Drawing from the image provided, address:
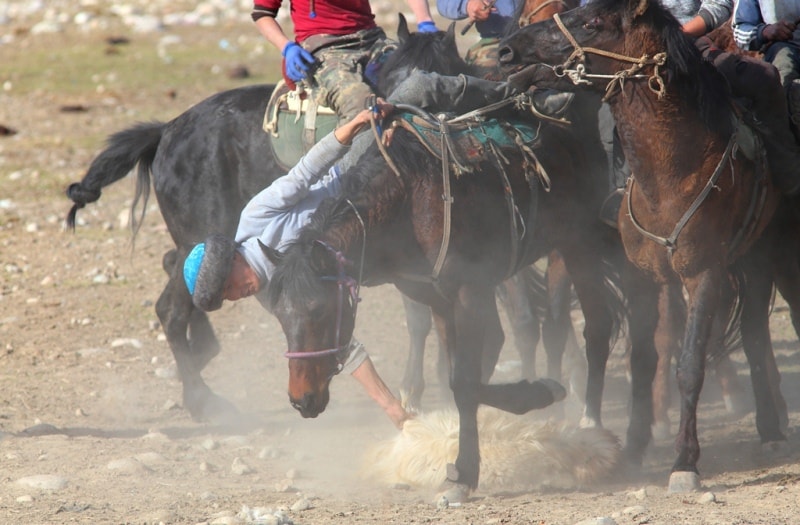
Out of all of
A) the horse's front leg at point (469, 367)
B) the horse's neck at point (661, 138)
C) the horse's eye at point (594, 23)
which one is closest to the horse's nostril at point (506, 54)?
the horse's eye at point (594, 23)

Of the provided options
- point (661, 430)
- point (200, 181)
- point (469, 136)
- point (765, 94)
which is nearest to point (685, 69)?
point (765, 94)

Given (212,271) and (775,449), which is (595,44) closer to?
(212,271)

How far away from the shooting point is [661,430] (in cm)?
588

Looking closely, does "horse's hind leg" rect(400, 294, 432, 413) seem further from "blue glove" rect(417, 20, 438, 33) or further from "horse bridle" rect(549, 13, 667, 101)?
"horse bridle" rect(549, 13, 667, 101)

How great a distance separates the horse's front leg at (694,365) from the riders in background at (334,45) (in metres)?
1.98

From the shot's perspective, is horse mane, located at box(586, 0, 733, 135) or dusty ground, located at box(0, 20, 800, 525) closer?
horse mane, located at box(586, 0, 733, 135)

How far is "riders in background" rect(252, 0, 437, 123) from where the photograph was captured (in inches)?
225

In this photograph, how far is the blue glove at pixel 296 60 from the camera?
570cm

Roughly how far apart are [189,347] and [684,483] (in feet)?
10.0

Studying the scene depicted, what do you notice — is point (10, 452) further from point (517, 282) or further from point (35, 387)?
point (517, 282)

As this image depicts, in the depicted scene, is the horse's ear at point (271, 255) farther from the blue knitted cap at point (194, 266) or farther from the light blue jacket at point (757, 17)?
the light blue jacket at point (757, 17)

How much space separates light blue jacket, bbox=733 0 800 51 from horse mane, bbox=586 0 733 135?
670 millimetres

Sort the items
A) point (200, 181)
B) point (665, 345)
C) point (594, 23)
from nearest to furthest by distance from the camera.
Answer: point (594, 23), point (665, 345), point (200, 181)

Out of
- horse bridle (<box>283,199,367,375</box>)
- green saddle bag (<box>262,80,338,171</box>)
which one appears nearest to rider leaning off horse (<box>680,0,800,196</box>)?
horse bridle (<box>283,199,367,375</box>)
